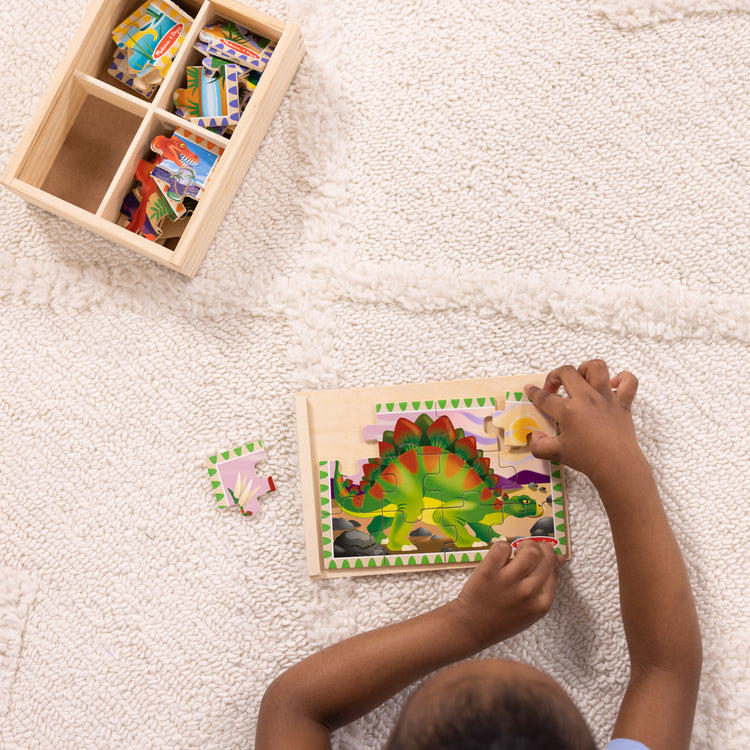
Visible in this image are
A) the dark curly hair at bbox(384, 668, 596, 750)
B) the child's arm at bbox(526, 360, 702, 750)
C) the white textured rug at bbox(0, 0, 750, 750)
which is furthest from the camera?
the white textured rug at bbox(0, 0, 750, 750)

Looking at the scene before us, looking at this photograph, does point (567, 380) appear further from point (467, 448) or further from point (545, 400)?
point (467, 448)

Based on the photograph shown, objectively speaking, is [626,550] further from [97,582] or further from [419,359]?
[97,582]

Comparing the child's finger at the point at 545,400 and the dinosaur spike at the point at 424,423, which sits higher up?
the child's finger at the point at 545,400

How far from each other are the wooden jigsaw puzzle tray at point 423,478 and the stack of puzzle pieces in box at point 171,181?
25 cm

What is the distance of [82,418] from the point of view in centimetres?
79

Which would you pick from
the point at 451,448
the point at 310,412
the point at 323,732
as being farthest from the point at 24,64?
the point at 323,732

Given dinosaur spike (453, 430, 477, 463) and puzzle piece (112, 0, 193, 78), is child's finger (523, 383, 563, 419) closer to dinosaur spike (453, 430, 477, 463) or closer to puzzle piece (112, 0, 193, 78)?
dinosaur spike (453, 430, 477, 463)

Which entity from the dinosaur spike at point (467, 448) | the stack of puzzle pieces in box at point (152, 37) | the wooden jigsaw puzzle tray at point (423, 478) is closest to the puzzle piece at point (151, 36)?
the stack of puzzle pieces in box at point (152, 37)

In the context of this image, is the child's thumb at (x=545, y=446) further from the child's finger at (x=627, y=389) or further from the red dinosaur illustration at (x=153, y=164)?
the red dinosaur illustration at (x=153, y=164)

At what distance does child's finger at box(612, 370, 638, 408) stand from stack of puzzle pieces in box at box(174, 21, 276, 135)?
1.71 ft

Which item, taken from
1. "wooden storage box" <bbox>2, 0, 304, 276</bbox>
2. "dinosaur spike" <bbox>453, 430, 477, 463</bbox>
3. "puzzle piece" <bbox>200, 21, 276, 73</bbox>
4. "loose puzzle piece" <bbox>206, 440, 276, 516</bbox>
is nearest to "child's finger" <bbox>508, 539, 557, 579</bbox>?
"dinosaur spike" <bbox>453, 430, 477, 463</bbox>

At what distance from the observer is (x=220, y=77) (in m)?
0.74

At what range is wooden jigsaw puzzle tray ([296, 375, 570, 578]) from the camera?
736mm

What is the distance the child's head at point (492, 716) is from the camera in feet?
1.45
